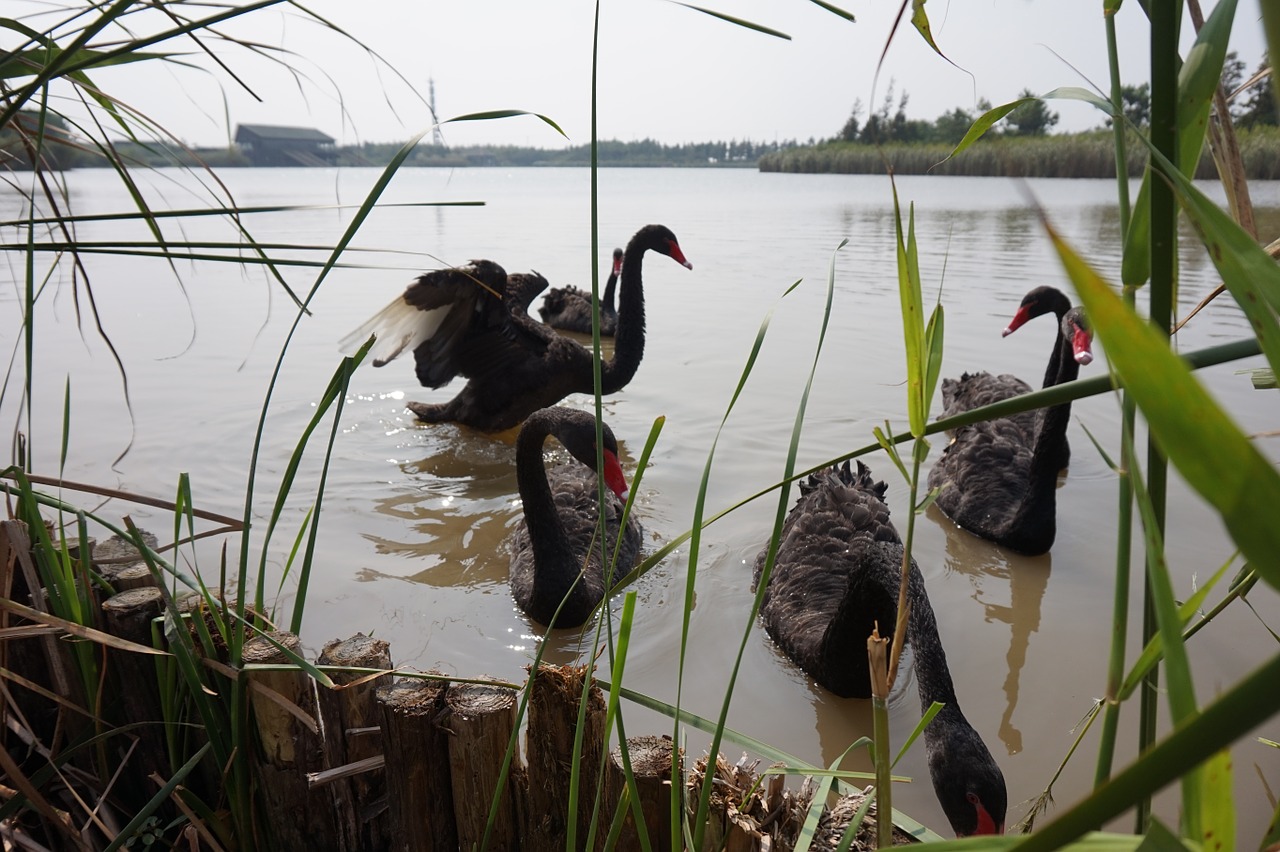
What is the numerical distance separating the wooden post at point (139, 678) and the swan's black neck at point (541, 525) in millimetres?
1567

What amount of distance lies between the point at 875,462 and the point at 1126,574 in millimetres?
4681

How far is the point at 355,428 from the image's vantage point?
5789mm

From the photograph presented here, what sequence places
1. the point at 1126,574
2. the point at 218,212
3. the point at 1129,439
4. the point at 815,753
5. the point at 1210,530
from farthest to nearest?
the point at 1210,530 → the point at 815,753 → the point at 218,212 → the point at 1126,574 → the point at 1129,439

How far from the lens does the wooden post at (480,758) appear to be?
4.95 feet

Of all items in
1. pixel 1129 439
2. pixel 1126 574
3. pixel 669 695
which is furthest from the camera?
pixel 669 695

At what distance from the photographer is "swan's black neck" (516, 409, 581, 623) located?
3.24m

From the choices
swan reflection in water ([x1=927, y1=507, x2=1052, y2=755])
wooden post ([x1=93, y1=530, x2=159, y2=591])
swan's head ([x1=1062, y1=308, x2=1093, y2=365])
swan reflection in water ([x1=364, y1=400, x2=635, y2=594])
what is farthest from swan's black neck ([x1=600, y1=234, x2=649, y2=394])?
wooden post ([x1=93, y1=530, x2=159, y2=591])

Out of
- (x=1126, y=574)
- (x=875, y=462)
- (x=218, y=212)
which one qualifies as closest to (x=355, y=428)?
(x=875, y=462)

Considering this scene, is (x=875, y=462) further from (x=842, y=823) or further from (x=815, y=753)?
(x=842, y=823)

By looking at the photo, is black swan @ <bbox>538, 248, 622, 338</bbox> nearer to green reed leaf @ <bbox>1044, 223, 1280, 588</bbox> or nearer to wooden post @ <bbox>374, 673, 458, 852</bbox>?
wooden post @ <bbox>374, 673, 458, 852</bbox>

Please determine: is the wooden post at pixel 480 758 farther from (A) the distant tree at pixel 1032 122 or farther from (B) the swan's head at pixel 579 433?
(B) the swan's head at pixel 579 433

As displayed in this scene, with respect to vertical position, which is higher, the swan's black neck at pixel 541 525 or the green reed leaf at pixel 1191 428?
the green reed leaf at pixel 1191 428

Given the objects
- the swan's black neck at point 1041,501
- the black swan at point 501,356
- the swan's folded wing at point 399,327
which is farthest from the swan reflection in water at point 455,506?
the swan's black neck at point 1041,501

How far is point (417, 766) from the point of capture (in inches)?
62.1
